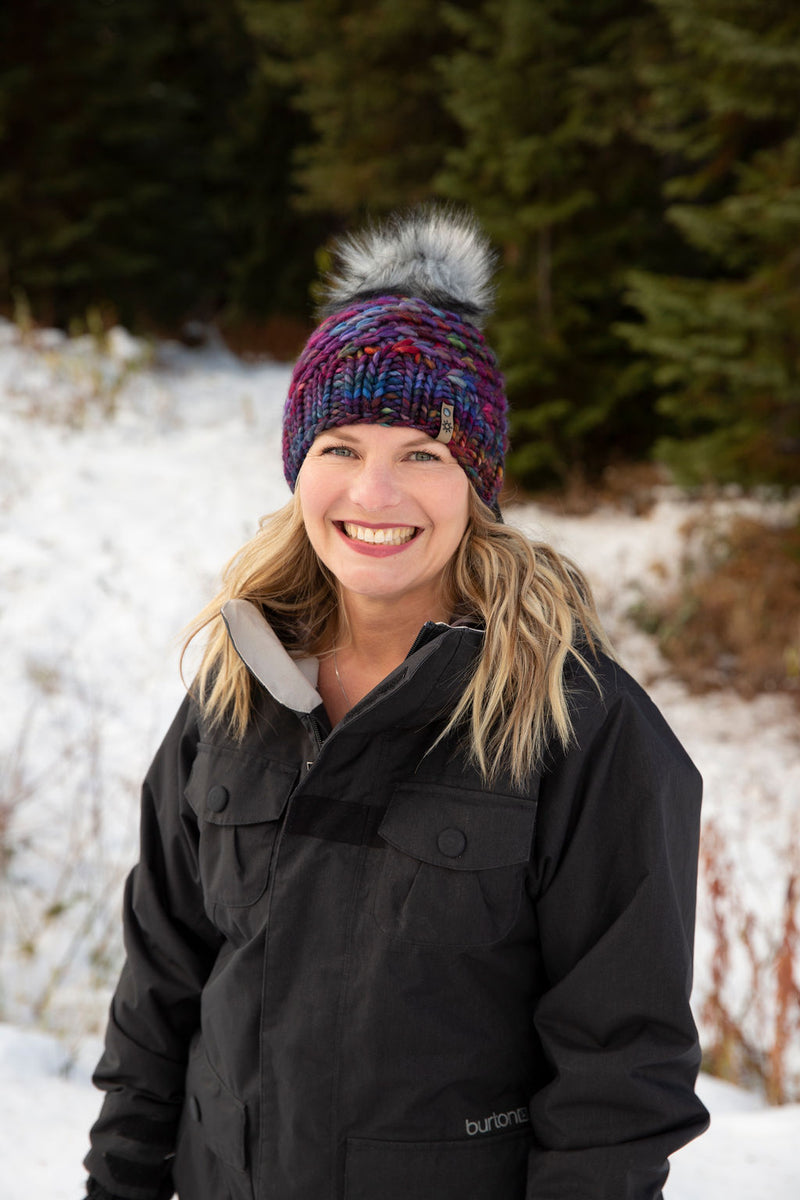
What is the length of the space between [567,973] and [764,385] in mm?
4741

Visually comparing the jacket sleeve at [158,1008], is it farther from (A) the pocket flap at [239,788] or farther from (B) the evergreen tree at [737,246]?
(B) the evergreen tree at [737,246]

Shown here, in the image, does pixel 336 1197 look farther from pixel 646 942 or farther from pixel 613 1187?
pixel 646 942

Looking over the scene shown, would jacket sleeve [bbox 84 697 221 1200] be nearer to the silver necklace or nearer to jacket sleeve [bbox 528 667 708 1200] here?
the silver necklace

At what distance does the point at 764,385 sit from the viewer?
17.7 ft

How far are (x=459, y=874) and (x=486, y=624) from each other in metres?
0.38

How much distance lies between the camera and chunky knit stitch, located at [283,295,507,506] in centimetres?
151

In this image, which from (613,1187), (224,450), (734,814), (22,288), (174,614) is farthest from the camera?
(22,288)

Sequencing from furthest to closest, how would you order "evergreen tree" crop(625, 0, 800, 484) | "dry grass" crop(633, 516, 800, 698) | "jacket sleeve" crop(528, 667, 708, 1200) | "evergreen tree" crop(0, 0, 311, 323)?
1. "evergreen tree" crop(0, 0, 311, 323)
2. "dry grass" crop(633, 516, 800, 698)
3. "evergreen tree" crop(625, 0, 800, 484)
4. "jacket sleeve" crop(528, 667, 708, 1200)

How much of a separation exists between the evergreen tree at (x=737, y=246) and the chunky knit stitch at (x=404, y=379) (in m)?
3.91

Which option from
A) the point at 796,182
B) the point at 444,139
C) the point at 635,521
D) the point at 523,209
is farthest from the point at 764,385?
the point at 444,139

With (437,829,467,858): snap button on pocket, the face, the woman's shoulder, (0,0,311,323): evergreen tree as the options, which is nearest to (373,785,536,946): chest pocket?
(437,829,467,858): snap button on pocket

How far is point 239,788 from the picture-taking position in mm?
1541

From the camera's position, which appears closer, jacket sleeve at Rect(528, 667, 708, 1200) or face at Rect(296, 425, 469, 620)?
jacket sleeve at Rect(528, 667, 708, 1200)

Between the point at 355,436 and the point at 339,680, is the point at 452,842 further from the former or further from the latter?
the point at 355,436
